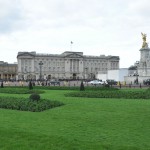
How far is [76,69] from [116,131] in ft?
530

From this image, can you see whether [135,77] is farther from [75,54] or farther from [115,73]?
[75,54]

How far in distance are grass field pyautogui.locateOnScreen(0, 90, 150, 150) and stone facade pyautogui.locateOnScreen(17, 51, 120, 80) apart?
146917mm

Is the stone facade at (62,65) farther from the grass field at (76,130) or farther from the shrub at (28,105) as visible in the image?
the grass field at (76,130)

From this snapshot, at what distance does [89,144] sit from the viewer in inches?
419

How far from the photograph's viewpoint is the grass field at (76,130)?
10.5 meters

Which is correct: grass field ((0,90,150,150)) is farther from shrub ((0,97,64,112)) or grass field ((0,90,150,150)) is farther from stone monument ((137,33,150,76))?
stone monument ((137,33,150,76))

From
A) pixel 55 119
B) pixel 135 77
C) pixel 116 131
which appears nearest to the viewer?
pixel 116 131

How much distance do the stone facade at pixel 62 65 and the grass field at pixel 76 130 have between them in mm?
146917

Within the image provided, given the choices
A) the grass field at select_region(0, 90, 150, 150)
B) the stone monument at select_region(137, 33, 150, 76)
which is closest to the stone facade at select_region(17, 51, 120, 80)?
the stone monument at select_region(137, 33, 150, 76)

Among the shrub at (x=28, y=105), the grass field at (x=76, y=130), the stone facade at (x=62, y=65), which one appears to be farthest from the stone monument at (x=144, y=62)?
the stone facade at (x=62, y=65)

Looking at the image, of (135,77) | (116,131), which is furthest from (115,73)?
(116,131)

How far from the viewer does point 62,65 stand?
568ft

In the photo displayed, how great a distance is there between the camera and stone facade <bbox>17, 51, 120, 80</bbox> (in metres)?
166

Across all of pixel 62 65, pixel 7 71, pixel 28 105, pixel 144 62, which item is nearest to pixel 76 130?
pixel 28 105
